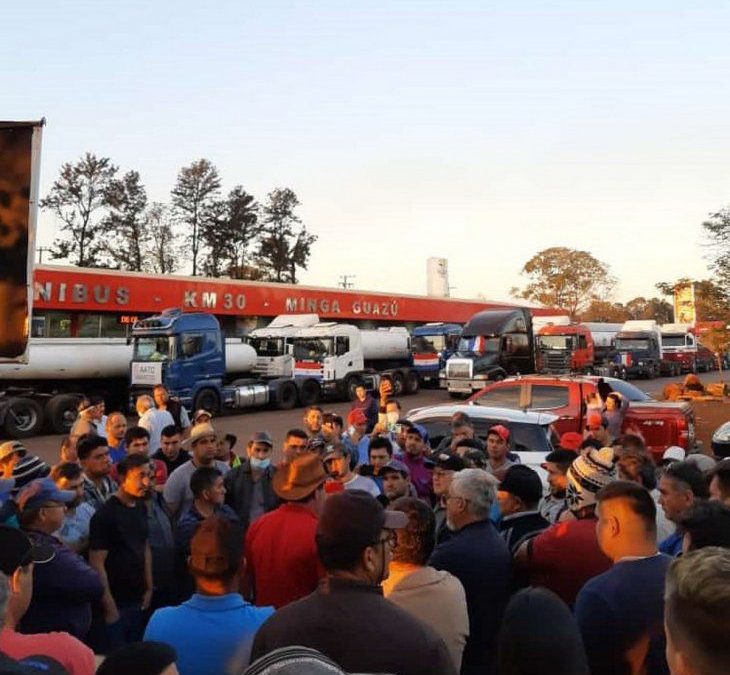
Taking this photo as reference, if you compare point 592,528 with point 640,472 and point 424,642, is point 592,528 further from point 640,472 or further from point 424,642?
point 640,472

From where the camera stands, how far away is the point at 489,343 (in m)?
29.2

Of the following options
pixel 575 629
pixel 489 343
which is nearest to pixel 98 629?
pixel 575 629

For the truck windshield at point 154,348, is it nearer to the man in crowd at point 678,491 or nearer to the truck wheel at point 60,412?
the truck wheel at point 60,412

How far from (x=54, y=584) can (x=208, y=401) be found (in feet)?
63.5

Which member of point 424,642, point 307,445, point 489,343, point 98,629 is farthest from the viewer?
point 489,343

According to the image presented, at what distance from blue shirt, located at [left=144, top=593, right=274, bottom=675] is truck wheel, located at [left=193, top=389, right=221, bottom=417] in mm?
19615

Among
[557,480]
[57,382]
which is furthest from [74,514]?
[57,382]

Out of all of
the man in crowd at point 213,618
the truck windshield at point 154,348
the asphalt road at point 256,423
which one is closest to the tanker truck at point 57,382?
the asphalt road at point 256,423

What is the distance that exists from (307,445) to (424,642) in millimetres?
4716

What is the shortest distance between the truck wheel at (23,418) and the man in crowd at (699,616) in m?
19.3

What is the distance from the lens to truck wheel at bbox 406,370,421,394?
103 ft

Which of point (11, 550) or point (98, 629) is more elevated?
point (11, 550)

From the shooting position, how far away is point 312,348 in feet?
88.9

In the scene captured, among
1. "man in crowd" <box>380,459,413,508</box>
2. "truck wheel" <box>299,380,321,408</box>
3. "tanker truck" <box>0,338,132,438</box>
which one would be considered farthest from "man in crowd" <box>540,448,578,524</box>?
"truck wheel" <box>299,380,321,408</box>
